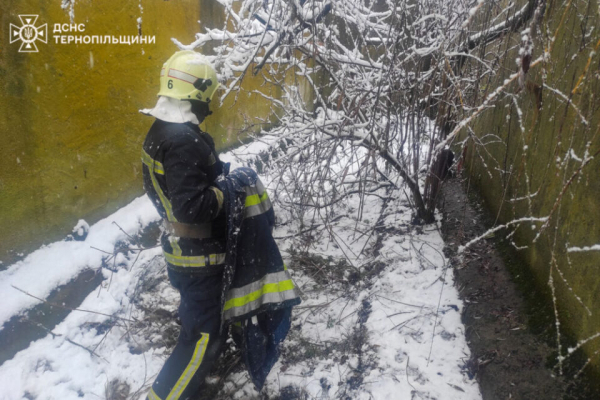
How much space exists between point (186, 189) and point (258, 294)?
2.46 feet

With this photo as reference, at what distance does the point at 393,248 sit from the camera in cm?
361

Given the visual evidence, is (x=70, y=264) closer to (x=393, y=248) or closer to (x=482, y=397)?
(x=393, y=248)

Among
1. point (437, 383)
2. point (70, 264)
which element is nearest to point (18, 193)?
point (70, 264)

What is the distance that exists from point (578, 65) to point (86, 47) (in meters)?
3.33

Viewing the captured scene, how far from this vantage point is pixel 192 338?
85.4 inches

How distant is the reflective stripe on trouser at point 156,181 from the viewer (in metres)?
2.01

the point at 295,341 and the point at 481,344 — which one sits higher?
the point at 481,344

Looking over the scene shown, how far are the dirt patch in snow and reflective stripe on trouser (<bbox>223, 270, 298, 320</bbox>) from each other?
3.74ft

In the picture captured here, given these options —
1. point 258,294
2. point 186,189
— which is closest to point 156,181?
point 186,189

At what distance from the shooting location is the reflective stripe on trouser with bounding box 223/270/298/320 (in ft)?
7.16

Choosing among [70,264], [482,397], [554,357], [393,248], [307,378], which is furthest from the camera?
[393,248]

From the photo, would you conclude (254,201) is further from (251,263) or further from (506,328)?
(506,328)

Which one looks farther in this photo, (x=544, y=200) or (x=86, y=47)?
(x=86, y=47)

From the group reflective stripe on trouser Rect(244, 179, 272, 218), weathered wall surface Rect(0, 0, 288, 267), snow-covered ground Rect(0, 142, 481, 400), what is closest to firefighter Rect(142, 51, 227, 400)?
reflective stripe on trouser Rect(244, 179, 272, 218)
